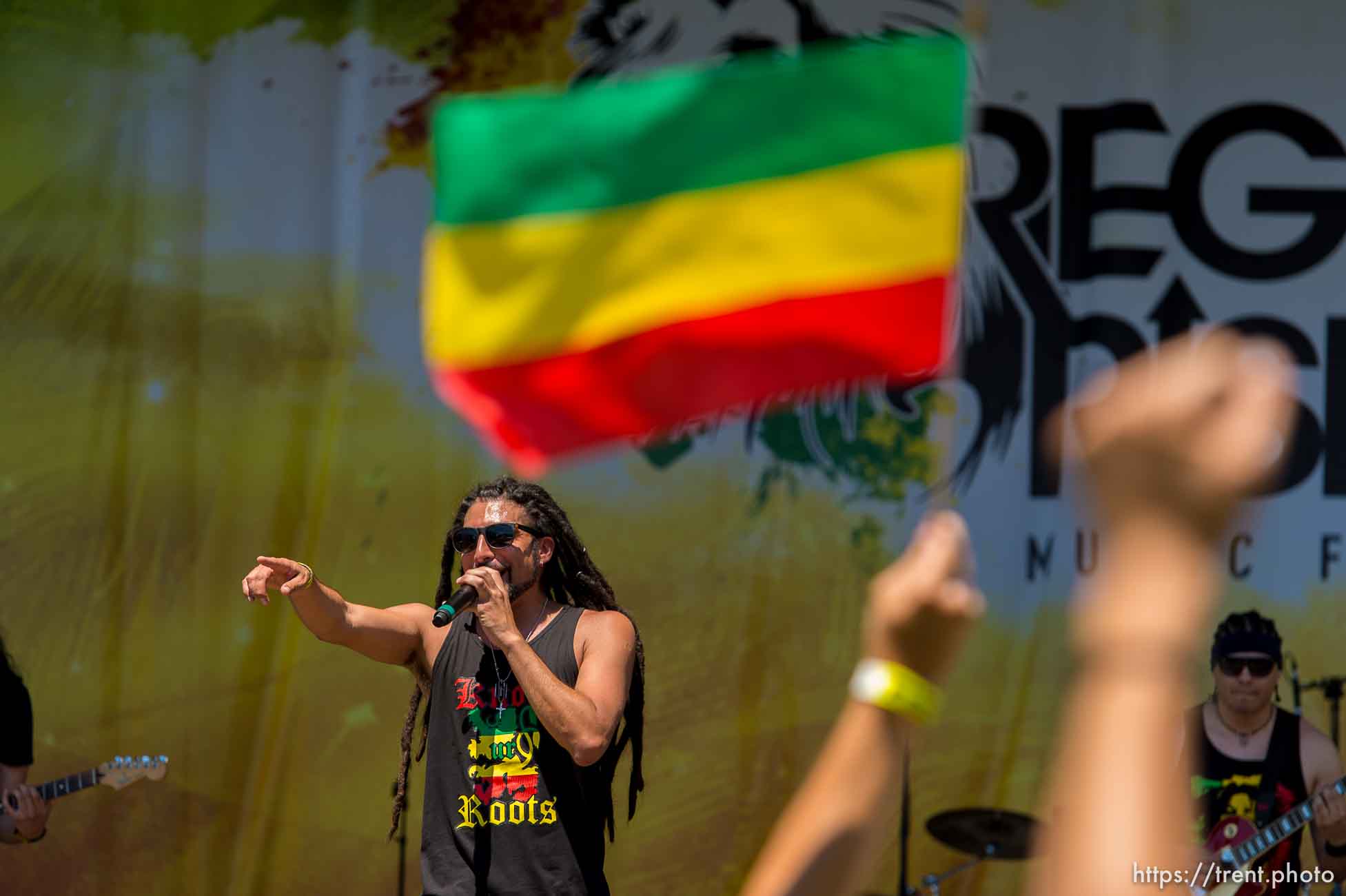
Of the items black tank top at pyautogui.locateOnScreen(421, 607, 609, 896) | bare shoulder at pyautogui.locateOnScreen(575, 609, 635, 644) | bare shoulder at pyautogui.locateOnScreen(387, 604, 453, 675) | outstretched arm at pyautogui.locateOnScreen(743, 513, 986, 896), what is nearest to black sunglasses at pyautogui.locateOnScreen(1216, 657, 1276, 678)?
bare shoulder at pyautogui.locateOnScreen(575, 609, 635, 644)

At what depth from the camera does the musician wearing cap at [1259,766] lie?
5121 mm

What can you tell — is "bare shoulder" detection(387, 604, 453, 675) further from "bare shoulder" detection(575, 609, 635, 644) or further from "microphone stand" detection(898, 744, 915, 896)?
"microphone stand" detection(898, 744, 915, 896)

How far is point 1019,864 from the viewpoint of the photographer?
5.83 metres

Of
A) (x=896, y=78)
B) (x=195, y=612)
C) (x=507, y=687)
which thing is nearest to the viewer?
(x=896, y=78)

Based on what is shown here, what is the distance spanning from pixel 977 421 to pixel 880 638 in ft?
15.8

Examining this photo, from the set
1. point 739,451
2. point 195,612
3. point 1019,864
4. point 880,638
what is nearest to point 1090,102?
point 739,451

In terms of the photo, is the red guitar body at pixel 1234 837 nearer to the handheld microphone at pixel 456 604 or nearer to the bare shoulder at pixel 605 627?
the bare shoulder at pixel 605 627

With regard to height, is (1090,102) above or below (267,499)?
above

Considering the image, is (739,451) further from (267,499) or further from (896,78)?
(896,78)

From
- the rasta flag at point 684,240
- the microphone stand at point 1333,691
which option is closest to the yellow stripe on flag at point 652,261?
the rasta flag at point 684,240

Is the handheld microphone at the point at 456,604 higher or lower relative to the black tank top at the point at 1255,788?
higher

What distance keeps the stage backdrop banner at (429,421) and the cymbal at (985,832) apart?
25cm

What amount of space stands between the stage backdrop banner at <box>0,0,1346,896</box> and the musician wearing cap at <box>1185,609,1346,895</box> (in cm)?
52

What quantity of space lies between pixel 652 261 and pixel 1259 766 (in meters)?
3.99
